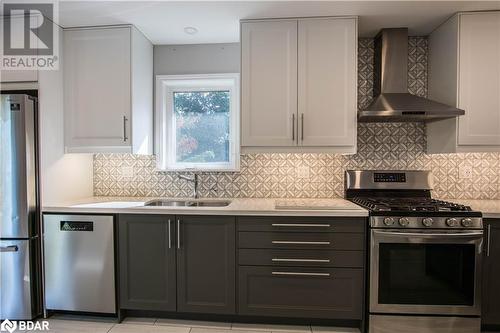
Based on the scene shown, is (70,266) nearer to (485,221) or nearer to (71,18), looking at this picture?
(71,18)

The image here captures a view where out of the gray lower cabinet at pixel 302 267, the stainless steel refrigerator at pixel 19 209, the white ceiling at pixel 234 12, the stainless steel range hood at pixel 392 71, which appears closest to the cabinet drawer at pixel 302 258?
the gray lower cabinet at pixel 302 267

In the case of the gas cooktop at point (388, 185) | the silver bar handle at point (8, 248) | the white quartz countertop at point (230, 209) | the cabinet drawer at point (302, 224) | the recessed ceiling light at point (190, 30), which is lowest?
the silver bar handle at point (8, 248)

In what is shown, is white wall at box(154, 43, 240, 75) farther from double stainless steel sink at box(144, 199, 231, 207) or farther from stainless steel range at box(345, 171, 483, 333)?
stainless steel range at box(345, 171, 483, 333)

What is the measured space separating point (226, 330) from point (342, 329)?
858 millimetres

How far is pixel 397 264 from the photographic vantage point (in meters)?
1.91

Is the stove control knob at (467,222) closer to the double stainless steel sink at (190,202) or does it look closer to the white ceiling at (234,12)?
the white ceiling at (234,12)

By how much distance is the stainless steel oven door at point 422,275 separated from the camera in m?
1.88

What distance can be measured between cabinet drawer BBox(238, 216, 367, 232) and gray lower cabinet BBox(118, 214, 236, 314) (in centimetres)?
13

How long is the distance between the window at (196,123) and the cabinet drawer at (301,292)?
1.10 m

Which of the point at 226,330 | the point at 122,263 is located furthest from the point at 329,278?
the point at 122,263

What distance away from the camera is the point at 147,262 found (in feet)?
6.82

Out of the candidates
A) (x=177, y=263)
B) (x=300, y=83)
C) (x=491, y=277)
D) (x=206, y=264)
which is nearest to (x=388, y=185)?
(x=491, y=277)

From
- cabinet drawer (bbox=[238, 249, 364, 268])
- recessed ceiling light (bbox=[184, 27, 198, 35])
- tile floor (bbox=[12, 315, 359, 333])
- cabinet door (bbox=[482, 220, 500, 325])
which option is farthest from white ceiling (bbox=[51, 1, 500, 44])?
tile floor (bbox=[12, 315, 359, 333])

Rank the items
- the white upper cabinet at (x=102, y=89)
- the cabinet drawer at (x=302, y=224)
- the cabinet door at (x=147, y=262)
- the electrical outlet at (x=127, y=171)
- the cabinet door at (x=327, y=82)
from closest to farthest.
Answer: the cabinet drawer at (x=302, y=224) → the cabinet door at (x=147, y=262) → the cabinet door at (x=327, y=82) → the white upper cabinet at (x=102, y=89) → the electrical outlet at (x=127, y=171)
